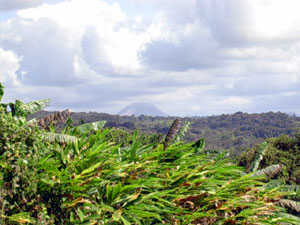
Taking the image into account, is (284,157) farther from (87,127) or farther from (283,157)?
(87,127)

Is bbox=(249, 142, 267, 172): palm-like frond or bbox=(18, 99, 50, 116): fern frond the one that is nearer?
bbox=(18, 99, 50, 116): fern frond

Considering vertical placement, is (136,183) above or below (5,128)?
below

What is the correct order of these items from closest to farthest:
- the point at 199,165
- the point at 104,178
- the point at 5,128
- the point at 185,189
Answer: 1. the point at 5,128
2. the point at 104,178
3. the point at 185,189
4. the point at 199,165

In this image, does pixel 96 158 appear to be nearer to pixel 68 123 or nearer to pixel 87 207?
pixel 87 207

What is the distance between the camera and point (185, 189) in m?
10.2

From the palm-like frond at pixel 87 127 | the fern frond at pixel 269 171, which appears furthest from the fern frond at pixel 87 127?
the fern frond at pixel 269 171

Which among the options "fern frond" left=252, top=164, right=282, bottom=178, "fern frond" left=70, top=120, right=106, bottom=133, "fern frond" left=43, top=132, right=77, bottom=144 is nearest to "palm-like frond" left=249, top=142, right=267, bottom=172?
"fern frond" left=252, top=164, right=282, bottom=178

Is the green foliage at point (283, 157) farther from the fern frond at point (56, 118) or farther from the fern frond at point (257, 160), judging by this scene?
the fern frond at point (56, 118)

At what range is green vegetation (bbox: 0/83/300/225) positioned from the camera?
28.0ft

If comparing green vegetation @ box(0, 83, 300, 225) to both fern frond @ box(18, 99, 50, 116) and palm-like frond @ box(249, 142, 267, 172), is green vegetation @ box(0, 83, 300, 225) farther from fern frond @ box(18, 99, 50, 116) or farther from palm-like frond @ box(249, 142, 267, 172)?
palm-like frond @ box(249, 142, 267, 172)

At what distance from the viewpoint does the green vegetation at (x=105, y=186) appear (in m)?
8.53

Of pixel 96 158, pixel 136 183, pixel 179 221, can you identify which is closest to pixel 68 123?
pixel 96 158

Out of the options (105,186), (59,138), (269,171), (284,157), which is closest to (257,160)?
(269,171)

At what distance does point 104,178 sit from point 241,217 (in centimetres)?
363
